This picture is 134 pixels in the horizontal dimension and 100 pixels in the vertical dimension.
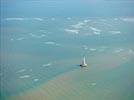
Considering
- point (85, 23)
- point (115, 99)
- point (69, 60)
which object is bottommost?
point (115, 99)

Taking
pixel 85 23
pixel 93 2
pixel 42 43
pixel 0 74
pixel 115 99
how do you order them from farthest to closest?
pixel 93 2
pixel 85 23
pixel 42 43
pixel 0 74
pixel 115 99

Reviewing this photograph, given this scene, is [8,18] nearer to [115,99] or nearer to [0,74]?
[0,74]

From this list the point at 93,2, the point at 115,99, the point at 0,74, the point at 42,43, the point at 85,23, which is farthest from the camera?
the point at 93,2

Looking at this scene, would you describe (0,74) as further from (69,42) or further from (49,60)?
(69,42)

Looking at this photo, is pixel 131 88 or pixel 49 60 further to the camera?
pixel 49 60

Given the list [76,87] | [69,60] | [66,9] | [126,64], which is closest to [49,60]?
[69,60]

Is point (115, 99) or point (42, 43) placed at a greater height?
point (42, 43)
